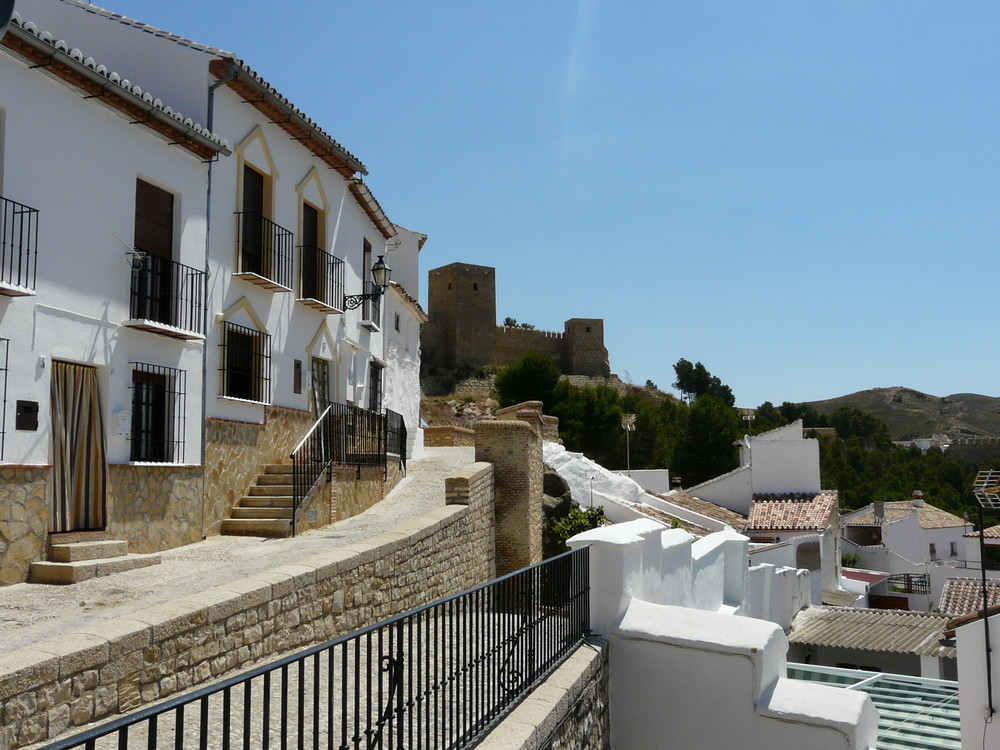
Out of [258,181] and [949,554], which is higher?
[258,181]

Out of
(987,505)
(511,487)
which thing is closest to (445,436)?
(511,487)

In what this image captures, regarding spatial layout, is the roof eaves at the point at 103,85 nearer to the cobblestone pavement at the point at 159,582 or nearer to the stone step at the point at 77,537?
the stone step at the point at 77,537

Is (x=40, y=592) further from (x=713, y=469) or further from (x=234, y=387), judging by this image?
(x=713, y=469)

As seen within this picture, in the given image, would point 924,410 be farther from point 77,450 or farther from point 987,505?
point 77,450

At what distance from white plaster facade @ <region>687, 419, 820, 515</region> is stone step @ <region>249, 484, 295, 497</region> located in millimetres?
20530

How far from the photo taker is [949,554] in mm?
38688

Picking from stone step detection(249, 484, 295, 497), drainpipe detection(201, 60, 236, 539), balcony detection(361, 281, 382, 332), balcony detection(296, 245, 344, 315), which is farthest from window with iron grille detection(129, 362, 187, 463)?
balcony detection(361, 281, 382, 332)

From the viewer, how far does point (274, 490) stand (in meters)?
12.4

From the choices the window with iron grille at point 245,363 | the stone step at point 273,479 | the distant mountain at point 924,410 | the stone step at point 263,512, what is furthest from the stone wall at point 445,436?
the distant mountain at point 924,410

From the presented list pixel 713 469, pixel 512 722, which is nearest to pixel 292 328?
pixel 512 722

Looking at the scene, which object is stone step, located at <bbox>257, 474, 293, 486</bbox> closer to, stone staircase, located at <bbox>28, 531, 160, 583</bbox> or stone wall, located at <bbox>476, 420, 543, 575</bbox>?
stone staircase, located at <bbox>28, 531, 160, 583</bbox>

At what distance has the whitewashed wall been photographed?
845 cm

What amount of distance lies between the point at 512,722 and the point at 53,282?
6.65m

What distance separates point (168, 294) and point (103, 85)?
8.41 feet
